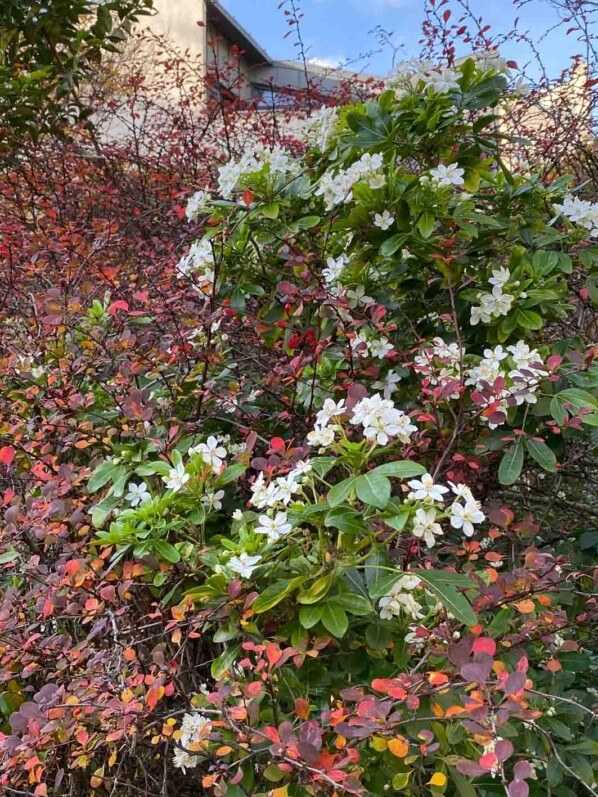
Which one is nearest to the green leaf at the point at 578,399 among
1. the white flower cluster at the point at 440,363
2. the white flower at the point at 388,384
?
the white flower cluster at the point at 440,363

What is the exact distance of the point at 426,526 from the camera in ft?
3.73

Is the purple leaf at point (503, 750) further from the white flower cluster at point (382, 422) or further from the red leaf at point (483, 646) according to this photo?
the white flower cluster at point (382, 422)

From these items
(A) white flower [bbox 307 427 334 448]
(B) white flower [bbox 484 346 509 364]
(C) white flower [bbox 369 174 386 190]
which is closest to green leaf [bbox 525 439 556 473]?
(B) white flower [bbox 484 346 509 364]

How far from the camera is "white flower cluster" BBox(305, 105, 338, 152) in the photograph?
2.04 meters

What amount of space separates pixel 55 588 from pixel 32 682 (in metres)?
0.42

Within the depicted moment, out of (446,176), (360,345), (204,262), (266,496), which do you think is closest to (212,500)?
(266,496)

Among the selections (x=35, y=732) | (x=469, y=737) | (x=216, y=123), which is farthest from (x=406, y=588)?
(x=216, y=123)

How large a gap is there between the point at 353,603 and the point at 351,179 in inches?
44.1

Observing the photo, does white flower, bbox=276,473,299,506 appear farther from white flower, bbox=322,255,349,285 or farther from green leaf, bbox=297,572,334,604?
white flower, bbox=322,255,349,285

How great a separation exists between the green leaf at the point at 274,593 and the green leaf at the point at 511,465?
597 millimetres

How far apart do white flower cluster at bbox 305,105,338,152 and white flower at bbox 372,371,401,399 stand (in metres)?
0.81

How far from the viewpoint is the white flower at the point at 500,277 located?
170 centimetres

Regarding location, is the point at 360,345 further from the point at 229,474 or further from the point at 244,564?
the point at 244,564

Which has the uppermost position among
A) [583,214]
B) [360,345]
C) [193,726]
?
[583,214]
